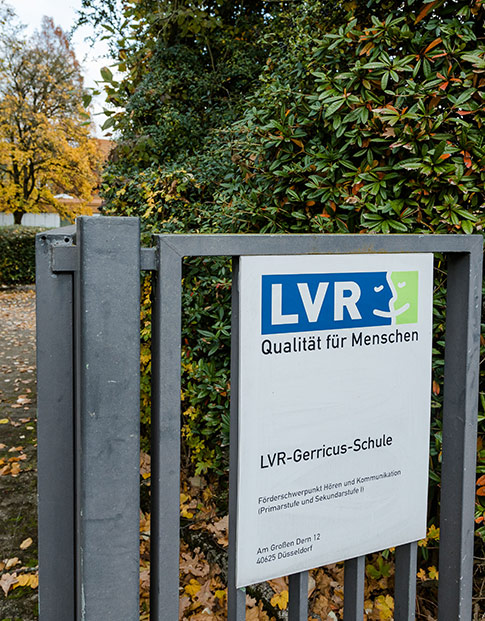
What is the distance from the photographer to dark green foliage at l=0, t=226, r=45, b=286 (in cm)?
1669

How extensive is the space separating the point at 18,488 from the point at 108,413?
334cm

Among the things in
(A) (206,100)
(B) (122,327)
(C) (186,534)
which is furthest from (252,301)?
(A) (206,100)

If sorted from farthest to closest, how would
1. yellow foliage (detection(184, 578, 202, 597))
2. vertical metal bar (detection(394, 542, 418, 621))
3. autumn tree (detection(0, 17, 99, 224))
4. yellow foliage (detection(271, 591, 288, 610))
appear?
autumn tree (detection(0, 17, 99, 224)), yellow foliage (detection(184, 578, 202, 597)), yellow foliage (detection(271, 591, 288, 610)), vertical metal bar (detection(394, 542, 418, 621))

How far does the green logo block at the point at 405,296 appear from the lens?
1516 millimetres

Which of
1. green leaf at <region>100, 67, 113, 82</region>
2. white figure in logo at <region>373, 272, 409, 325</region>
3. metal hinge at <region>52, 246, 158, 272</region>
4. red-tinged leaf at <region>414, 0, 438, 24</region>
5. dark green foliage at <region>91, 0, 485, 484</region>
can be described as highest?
green leaf at <region>100, 67, 113, 82</region>

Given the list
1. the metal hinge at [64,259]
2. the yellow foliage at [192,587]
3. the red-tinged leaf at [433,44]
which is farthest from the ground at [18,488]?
A: the red-tinged leaf at [433,44]

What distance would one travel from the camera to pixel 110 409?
1155 mm

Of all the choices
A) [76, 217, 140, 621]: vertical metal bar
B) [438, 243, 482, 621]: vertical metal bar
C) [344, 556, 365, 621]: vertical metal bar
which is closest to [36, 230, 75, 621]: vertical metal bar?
[76, 217, 140, 621]: vertical metal bar

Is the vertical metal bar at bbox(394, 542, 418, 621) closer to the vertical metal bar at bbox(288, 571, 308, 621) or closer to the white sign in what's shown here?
the white sign

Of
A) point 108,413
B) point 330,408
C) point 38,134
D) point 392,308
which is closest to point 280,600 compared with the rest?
point 330,408

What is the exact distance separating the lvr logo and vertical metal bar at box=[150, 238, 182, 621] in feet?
0.69

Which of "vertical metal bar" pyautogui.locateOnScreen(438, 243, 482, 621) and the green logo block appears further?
"vertical metal bar" pyautogui.locateOnScreen(438, 243, 482, 621)

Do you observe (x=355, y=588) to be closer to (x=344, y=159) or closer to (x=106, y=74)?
(x=344, y=159)

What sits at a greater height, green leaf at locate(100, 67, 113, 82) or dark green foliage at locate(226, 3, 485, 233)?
green leaf at locate(100, 67, 113, 82)
